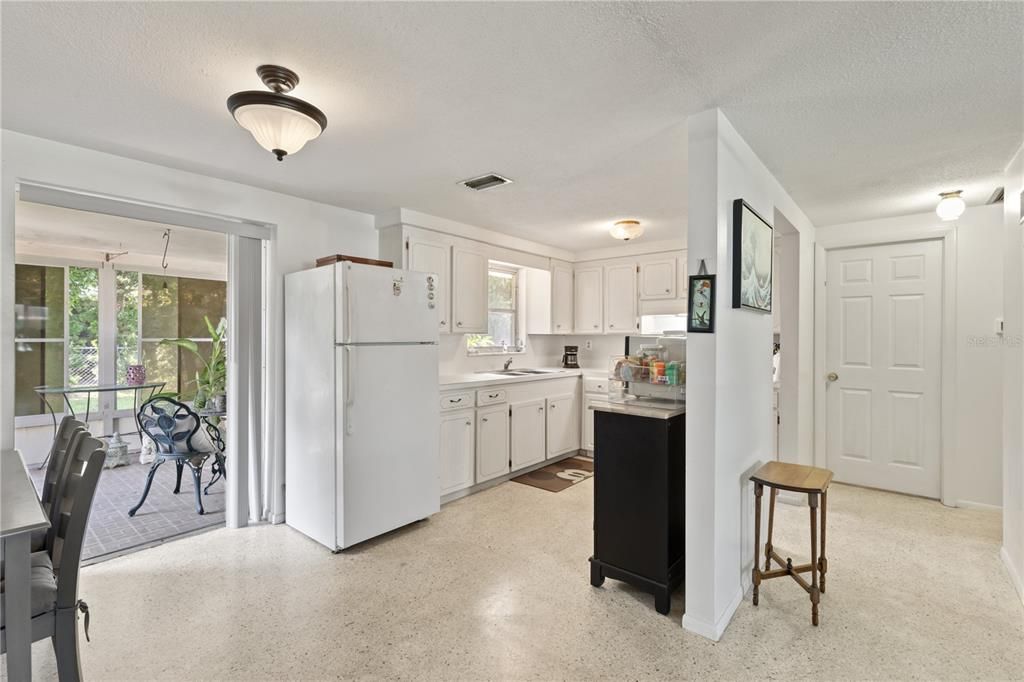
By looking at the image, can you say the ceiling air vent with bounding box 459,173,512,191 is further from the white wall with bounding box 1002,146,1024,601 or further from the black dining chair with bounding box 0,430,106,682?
the white wall with bounding box 1002,146,1024,601

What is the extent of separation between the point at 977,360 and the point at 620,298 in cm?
288

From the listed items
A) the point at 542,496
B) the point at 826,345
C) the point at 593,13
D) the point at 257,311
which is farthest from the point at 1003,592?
the point at 257,311

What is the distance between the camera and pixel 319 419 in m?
3.07

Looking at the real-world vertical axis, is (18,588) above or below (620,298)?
below

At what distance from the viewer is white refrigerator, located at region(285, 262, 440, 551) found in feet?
9.62

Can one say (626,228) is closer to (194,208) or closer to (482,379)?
(482,379)

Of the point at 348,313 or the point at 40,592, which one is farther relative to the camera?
the point at 348,313

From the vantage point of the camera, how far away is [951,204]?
324 cm

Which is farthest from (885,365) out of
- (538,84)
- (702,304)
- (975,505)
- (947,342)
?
(538,84)

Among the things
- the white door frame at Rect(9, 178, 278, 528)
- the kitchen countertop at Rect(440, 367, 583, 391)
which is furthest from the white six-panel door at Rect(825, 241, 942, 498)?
the white door frame at Rect(9, 178, 278, 528)

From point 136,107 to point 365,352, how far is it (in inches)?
61.8

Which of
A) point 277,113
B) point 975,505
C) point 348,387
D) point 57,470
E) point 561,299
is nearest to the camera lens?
point 277,113

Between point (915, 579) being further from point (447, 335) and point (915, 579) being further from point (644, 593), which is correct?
point (447, 335)

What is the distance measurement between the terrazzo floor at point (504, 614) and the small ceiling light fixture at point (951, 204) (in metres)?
2.11
